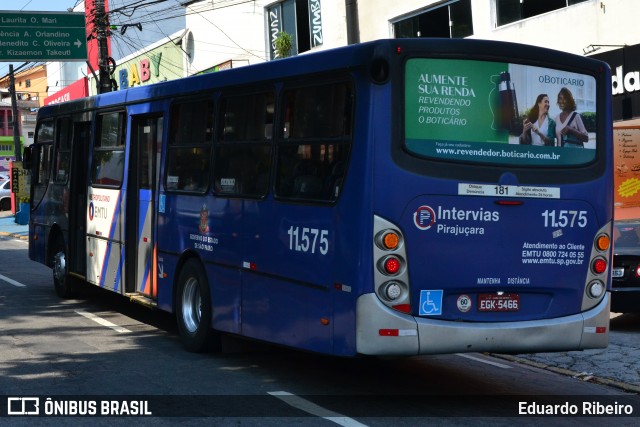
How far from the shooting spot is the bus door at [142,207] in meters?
11.3

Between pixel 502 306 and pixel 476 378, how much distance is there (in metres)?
1.84

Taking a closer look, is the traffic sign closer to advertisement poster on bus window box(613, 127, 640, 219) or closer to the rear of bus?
advertisement poster on bus window box(613, 127, 640, 219)

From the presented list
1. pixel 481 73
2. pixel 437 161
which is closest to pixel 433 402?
pixel 437 161

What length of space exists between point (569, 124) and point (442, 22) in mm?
13759

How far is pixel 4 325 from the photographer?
38.3 ft

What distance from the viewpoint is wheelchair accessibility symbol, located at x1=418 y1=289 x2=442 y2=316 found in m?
7.30

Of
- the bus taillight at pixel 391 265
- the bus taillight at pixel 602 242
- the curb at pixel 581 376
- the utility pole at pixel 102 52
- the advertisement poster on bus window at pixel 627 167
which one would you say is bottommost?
the curb at pixel 581 376

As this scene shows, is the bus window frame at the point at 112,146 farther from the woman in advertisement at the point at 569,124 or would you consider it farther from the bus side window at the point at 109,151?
the woman in advertisement at the point at 569,124

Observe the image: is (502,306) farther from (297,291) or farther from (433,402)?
Result: (297,291)

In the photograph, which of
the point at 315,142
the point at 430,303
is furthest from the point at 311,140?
the point at 430,303

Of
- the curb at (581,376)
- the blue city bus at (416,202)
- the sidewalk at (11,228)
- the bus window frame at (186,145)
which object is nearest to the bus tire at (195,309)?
the blue city bus at (416,202)

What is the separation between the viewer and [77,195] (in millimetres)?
13781

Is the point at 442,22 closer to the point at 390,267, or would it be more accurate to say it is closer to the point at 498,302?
the point at 498,302

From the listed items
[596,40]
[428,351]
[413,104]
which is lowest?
[428,351]
